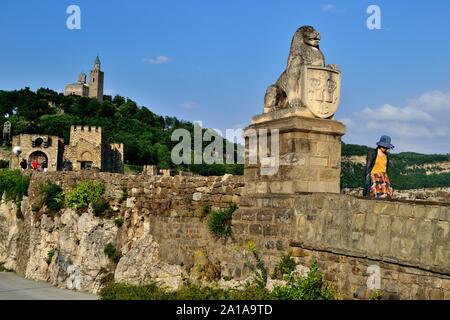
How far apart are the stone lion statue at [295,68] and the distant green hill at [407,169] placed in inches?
431

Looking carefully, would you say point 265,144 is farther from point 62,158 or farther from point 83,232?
point 62,158

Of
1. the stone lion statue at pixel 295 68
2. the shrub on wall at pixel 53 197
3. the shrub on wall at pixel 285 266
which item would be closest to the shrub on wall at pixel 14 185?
the shrub on wall at pixel 53 197

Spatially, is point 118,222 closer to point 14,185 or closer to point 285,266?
point 285,266

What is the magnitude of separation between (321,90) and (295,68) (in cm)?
54

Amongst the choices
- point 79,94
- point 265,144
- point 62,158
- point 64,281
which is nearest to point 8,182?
point 64,281

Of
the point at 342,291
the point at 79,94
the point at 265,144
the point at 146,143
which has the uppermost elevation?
the point at 79,94

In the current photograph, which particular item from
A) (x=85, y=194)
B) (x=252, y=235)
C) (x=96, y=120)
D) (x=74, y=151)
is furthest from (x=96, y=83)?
(x=252, y=235)

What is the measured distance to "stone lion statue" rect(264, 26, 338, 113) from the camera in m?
8.97

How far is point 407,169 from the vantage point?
87.1 ft

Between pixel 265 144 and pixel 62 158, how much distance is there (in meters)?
62.0

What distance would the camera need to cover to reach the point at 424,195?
1098 cm

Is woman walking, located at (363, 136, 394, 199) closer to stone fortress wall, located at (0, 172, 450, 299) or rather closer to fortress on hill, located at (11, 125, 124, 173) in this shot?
stone fortress wall, located at (0, 172, 450, 299)

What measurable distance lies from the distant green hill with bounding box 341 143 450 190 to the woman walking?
10794 millimetres
